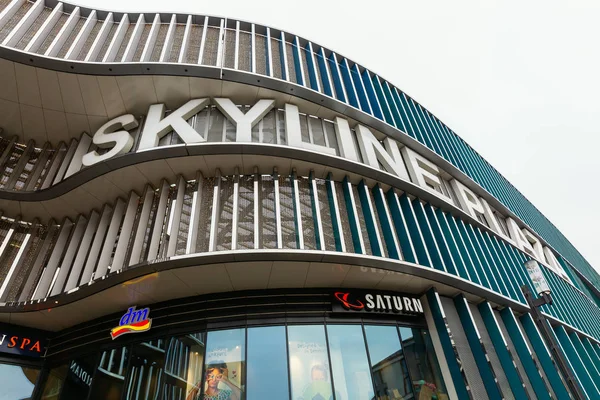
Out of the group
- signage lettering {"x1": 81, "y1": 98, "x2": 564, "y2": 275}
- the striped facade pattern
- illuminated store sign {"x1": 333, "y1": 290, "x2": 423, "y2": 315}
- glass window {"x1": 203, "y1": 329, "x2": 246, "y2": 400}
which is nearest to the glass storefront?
glass window {"x1": 203, "y1": 329, "x2": 246, "y2": 400}

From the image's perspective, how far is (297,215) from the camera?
1258cm

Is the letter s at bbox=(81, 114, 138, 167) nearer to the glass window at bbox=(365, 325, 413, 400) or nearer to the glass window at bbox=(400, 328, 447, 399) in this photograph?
the glass window at bbox=(365, 325, 413, 400)

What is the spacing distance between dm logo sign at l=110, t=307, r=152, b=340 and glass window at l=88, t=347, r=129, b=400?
28.9 inches

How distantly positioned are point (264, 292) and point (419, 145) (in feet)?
41.0

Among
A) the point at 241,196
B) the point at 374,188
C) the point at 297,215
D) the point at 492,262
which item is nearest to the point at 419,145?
the point at 374,188

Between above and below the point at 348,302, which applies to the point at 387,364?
below

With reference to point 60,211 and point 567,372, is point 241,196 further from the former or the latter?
point 567,372

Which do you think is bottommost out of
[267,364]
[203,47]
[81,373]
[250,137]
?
[267,364]

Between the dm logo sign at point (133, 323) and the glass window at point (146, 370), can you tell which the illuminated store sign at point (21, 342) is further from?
the glass window at point (146, 370)

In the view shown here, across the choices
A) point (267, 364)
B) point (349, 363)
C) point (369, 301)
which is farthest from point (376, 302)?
point (267, 364)

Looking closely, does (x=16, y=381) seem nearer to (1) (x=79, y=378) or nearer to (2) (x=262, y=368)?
(1) (x=79, y=378)

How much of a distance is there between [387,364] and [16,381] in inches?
521

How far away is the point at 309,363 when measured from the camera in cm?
1073

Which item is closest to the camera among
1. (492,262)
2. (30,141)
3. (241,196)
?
(241,196)
